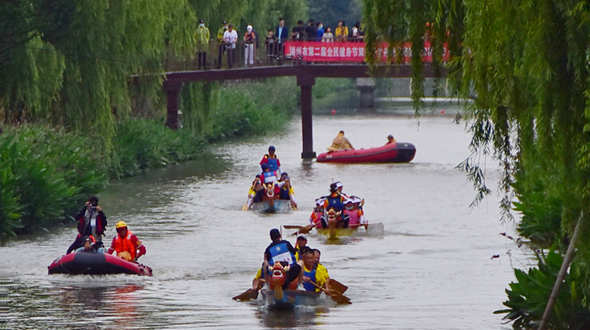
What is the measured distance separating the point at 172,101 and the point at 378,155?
816 centimetres

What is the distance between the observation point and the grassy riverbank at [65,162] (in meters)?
27.1

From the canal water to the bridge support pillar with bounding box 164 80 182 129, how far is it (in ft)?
9.98

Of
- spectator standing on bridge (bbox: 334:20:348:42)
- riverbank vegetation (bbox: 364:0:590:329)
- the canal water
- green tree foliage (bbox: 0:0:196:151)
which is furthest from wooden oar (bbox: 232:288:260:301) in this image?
spectator standing on bridge (bbox: 334:20:348:42)

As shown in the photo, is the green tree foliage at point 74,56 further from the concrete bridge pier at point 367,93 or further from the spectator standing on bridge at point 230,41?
the concrete bridge pier at point 367,93

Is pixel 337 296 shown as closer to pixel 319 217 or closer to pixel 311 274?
pixel 311 274

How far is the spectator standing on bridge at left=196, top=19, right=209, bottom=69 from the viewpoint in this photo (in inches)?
1677

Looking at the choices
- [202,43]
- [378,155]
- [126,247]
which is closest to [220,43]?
[202,43]

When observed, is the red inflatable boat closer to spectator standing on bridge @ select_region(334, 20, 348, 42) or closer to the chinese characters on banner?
the chinese characters on banner

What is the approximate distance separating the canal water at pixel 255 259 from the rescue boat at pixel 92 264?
0.57 feet

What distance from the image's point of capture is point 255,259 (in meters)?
24.8

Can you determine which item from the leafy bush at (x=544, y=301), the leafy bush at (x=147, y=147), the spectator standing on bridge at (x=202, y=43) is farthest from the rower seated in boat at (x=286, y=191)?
the leafy bush at (x=544, y=301)

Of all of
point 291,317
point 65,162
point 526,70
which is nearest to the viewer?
point 526,70

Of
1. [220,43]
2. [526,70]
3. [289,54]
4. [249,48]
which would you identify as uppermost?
[526,70]

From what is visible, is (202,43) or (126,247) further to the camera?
(202,43)
